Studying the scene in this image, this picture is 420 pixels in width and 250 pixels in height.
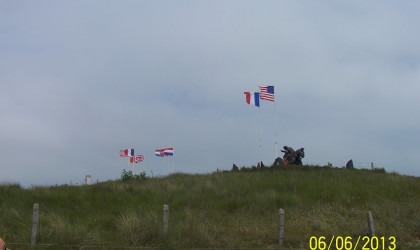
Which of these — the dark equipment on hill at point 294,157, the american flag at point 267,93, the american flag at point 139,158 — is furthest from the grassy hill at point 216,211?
the american flag at point 139,158

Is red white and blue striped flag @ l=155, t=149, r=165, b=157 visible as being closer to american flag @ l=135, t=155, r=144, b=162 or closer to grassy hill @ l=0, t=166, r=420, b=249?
american flag @ l=135, t=155, r=144, b=162

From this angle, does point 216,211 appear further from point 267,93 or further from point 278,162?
point 267,93

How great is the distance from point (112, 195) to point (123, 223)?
22.8 feet

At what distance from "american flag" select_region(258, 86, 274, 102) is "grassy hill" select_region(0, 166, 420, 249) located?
8.40 metres

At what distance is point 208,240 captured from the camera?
12523mm

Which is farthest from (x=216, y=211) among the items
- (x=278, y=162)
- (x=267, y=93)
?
(x=267, y=93)

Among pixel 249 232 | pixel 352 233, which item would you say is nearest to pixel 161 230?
pixel 249 232

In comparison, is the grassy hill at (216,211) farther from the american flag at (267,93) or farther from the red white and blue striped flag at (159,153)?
the red white and blue striped flag at (159,153)

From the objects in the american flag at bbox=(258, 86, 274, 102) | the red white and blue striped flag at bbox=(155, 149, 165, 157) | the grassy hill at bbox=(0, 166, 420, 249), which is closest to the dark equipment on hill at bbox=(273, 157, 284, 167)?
the american flag at bbox=(258, 86, 274, 102)

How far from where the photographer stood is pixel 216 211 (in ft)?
58.8

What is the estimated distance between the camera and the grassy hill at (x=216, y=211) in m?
12.7

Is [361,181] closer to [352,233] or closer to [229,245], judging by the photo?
[352,233]

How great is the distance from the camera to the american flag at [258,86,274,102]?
34.5m

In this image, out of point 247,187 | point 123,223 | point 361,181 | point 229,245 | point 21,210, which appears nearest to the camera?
point 229,245
